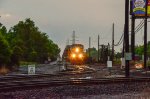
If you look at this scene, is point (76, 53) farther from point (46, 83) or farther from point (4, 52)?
point (46, 83)

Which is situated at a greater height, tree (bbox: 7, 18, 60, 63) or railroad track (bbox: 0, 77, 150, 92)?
tree (bbox: 7, 18, 60, 63)

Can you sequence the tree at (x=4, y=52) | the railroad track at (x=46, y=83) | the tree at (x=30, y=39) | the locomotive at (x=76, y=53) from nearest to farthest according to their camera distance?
the railroad track at (x=46, y=83) → the tree at (x=4, y=52) → the locomotive at (x=76, y=53) → the tree at (x=30, y=39)

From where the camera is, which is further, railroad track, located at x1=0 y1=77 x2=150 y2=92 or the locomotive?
the locomotive

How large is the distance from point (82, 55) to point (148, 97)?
209 feet

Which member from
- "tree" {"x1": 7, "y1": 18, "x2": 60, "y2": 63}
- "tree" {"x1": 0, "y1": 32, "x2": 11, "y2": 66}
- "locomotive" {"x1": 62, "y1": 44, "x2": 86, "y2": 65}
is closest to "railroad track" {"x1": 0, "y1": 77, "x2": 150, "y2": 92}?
"tree" {"x1": 0, "y1": 32, "x2": 11, "y2": 66}

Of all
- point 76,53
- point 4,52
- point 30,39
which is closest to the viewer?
point 4,52

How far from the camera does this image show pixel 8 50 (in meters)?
53.5

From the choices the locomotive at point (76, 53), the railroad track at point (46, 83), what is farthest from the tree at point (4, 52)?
the locomotive at point (76, 53)

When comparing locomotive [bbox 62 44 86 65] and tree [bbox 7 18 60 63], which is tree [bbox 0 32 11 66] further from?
tree [bbox 7 18 60 63]

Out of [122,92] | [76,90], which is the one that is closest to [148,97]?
[122,92]

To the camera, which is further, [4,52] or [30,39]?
[30,39]

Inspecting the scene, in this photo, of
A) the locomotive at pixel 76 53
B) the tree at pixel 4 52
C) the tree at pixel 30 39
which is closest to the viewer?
the tree at pixel 4 52

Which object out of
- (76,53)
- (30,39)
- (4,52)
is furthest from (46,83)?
(30,39)

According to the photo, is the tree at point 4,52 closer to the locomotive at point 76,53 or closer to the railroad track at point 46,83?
the railroad track at point 46,83
